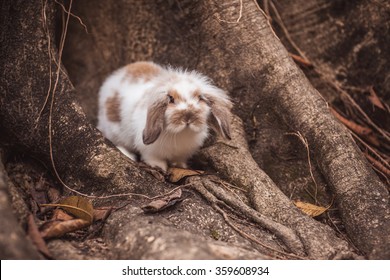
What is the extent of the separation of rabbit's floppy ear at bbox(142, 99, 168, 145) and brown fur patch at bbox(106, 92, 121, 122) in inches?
34.7

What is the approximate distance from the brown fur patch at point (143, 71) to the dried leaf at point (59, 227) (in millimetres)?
1608

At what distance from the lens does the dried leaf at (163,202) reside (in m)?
2.95

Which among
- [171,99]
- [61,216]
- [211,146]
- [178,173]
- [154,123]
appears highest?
[171,99]

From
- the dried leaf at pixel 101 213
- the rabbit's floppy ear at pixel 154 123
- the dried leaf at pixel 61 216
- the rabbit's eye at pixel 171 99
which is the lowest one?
Answer: the dried leaf at pixel 61 216

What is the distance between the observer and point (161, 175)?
3.49 m

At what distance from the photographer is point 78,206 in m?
2.99

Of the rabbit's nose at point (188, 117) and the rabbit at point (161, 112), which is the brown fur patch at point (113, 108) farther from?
the rabbit's nose at point (188, 117)

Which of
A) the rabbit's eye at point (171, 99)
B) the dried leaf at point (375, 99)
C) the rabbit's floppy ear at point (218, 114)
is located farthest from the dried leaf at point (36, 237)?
the dried leaf at point (375, 99)

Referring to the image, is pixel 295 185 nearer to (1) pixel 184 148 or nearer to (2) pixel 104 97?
(1) pixel 184 148

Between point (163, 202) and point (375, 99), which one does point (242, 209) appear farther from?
point (375, 99)

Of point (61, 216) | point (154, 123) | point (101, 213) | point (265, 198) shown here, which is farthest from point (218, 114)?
point (61, 216)

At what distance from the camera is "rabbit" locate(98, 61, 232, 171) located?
332 centimetres

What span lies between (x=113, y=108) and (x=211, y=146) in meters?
1.01

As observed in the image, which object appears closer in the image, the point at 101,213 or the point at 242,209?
the point at 101,213
